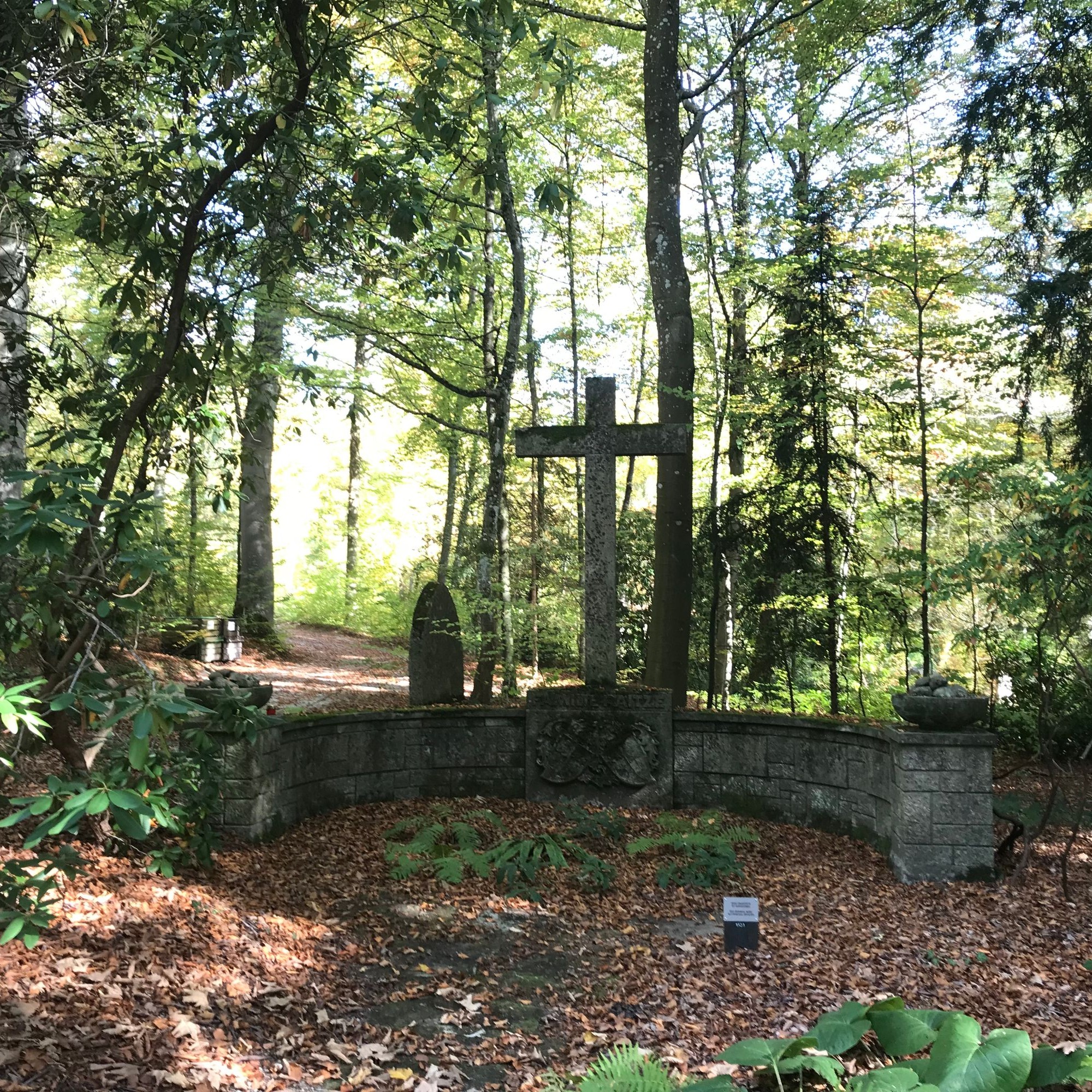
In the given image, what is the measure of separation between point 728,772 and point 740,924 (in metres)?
3.03

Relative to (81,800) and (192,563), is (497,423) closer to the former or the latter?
(192,563)

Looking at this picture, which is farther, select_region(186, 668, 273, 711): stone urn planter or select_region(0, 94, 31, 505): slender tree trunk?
select_region(186, 668, 273, 711): stone urn planter

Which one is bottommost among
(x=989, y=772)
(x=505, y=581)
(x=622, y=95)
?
(x=989, y=772)

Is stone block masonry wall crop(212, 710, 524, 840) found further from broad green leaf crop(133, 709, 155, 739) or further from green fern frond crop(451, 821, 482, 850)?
broad green leaf crop(133, 709, 155, 739)

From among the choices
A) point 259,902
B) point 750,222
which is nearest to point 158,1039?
point 259,902

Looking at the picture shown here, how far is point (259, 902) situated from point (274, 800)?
1522 millimetres

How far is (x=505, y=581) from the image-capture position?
34.9 feet

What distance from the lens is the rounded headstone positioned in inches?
445

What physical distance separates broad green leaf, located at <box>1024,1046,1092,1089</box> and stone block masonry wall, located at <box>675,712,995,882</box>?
3.76 meters

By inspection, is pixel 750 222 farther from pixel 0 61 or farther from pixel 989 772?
pixel 0 61

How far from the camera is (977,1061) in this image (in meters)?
2.43

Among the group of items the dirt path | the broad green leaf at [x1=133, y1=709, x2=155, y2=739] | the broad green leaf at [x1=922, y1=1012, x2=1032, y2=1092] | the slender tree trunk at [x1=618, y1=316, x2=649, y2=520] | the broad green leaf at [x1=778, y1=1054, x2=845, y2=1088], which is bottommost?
the dirt path

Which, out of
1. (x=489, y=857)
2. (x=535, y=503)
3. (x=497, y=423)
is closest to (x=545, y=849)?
(x=489, y=857)

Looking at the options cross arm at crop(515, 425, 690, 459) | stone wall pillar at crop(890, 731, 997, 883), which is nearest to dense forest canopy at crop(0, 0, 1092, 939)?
stone wall pillar at crop(890, 731, 997, 883)
